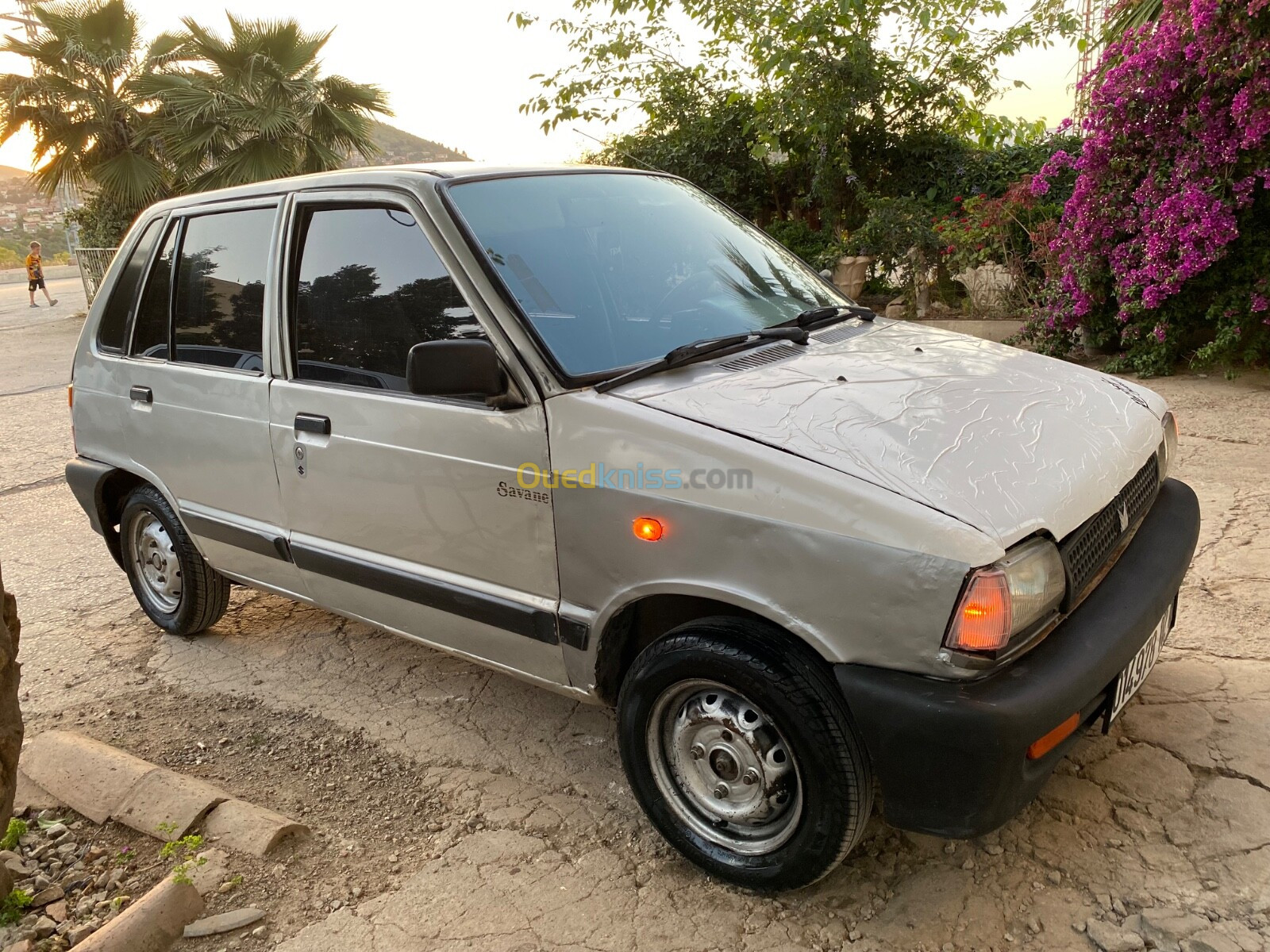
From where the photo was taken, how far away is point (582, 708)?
3520 millimetres

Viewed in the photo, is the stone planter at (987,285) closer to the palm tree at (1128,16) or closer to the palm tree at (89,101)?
the palm tree at (1128,16)

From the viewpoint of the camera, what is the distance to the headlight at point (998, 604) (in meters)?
1.96

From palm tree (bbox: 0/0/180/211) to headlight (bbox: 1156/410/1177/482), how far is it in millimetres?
18164

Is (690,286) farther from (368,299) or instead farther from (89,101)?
(89,101)

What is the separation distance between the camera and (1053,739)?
6.93ft

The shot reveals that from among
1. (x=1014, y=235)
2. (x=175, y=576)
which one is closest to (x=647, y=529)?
(x=175, y=576)

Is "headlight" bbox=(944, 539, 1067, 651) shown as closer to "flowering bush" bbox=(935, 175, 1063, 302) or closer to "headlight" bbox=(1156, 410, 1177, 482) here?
"headlight" bbox=(1156, 410, 1177, 482)

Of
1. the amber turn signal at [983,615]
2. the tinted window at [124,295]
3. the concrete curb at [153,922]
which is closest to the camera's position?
the amber turn signal at [983,615]

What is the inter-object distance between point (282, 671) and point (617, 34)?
10954 millimetres

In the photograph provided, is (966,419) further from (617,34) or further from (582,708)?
(617,34)

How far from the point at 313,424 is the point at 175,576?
161cm

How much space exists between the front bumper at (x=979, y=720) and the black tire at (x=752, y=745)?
0.09m

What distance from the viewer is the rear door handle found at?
3.10 meters

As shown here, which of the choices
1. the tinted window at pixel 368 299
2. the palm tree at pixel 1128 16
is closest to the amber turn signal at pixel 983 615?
the tinted window at pixel 368 299
